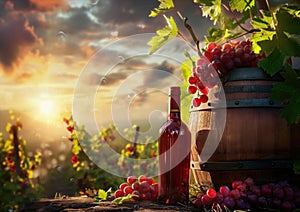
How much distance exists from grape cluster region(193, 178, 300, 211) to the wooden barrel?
0.16 meters

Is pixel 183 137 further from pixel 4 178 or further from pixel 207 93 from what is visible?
pixel 4 178

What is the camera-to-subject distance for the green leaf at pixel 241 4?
10.1ft

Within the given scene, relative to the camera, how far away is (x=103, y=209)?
278 centimetres

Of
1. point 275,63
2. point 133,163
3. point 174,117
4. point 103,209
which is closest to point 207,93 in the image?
point 174,117

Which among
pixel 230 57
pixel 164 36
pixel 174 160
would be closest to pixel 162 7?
pixel 164 36

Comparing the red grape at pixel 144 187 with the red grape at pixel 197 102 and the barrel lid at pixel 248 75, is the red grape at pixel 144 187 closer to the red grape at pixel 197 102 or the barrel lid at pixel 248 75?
the red grape at pixel 197 102

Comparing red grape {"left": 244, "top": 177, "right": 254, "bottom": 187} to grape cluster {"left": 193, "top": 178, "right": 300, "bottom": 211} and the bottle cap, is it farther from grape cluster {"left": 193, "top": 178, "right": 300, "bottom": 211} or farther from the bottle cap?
the bottle cap

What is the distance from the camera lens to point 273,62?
2.81 m

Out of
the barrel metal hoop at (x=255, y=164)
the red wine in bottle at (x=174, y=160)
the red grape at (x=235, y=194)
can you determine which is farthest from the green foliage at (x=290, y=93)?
the red wine in bottle at (x=174, y=160)

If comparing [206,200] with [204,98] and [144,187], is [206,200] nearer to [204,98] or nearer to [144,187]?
[144,187]

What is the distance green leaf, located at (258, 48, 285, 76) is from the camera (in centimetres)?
279


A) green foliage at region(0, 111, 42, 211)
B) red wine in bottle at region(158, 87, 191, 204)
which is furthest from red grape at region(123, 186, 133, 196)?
green foliage at region(0, 111, 42, 211)

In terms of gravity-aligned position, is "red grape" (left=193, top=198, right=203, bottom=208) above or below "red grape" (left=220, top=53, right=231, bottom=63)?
below

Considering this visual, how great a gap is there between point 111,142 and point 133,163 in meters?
0.48
